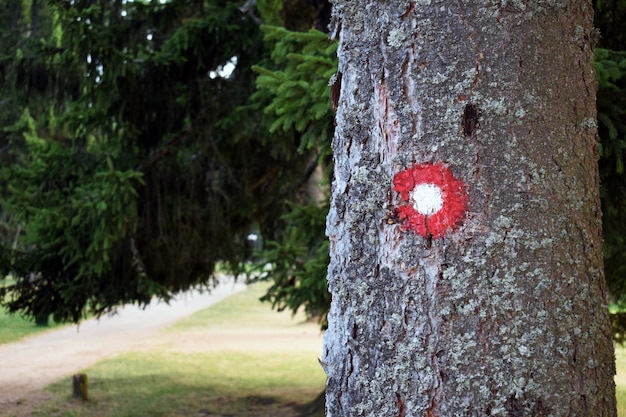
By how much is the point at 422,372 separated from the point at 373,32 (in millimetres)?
786

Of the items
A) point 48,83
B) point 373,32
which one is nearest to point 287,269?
point 373,32

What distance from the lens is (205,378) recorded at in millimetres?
10344

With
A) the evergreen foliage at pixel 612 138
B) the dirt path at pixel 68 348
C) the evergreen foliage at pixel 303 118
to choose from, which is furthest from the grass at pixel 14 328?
the evergreen foliage at pixel 612 138

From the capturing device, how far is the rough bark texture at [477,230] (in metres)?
1.48

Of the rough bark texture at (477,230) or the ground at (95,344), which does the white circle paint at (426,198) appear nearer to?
the rough bark texture at (477,230)

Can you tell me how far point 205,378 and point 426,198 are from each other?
934 centimetres

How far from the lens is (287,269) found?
541 centimetres

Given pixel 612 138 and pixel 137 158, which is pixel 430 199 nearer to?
pixel 612 138

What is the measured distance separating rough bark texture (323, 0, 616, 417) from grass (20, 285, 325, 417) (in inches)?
284

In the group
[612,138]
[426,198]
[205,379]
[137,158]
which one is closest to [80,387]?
[205,379]

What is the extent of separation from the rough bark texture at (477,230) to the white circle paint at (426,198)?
52 millimetres

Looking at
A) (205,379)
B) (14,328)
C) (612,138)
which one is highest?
(612,138)

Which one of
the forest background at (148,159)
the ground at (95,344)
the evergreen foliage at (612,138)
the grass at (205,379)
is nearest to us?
the evergreen foliage at (612,138)

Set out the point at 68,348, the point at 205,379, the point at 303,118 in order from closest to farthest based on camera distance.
→ the point at 303,118, the point at 68,348, the point at 205,379
